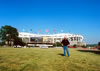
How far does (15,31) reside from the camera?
8506cm

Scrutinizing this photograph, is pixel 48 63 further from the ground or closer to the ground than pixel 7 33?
closer to the ground

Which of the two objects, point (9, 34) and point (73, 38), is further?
point (73, 38)

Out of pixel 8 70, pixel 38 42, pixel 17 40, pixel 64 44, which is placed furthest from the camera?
pixel 38 42

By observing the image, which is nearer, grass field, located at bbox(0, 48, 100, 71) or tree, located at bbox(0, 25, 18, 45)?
grass field, located at bbox(0, 48, 100, 71)

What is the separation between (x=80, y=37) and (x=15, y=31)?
88.6m

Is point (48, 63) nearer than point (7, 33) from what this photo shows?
Yes

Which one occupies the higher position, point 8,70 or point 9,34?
point 9,34

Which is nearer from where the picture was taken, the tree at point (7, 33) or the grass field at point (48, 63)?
the grass field at point (48, 63)

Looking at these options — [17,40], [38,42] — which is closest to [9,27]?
[17,40]

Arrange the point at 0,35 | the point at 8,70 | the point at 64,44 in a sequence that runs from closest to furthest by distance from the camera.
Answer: the point at 8,70 → the point at 64,44 → the point at 0,35

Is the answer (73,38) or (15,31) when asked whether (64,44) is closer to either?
(15,31)

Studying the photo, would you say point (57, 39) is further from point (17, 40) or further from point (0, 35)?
point (0, 35)

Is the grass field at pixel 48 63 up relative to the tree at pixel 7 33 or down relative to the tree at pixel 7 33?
down

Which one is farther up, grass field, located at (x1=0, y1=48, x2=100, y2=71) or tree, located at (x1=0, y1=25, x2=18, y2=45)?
tree, located at (x1=0, y1=25, x2=18, y2=45)
